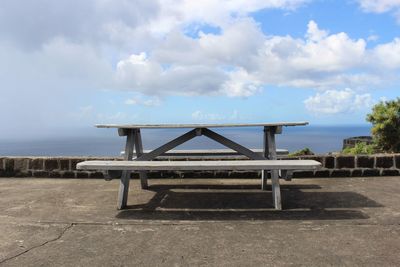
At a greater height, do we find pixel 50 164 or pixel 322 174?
pixel 50 164

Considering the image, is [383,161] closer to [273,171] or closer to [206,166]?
[273,171]

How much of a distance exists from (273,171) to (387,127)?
15.3 ft

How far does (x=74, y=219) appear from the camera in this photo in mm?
4059

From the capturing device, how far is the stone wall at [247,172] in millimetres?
6449

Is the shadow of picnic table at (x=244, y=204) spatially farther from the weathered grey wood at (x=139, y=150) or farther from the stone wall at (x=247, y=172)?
the stone wall at (x=247, y=172)

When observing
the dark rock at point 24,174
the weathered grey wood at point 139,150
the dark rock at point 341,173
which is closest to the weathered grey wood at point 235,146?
the weathered grey wood at point 139,150

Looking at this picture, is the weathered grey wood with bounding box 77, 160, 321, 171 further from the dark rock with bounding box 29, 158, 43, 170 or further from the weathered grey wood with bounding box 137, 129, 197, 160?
the dark rock with bounding box 29, 158, 43, 170

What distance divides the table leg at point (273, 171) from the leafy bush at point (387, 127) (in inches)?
158

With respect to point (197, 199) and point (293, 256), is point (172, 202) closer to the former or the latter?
point (197, 199)

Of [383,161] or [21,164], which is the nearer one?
[383,161]

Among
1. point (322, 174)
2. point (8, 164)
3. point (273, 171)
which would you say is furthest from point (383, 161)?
point (8, 164)

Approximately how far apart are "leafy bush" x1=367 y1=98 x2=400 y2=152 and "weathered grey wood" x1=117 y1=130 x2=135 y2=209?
214 inches

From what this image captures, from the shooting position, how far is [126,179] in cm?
470

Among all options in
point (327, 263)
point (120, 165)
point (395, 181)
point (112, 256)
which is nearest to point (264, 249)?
point (327, 263)
